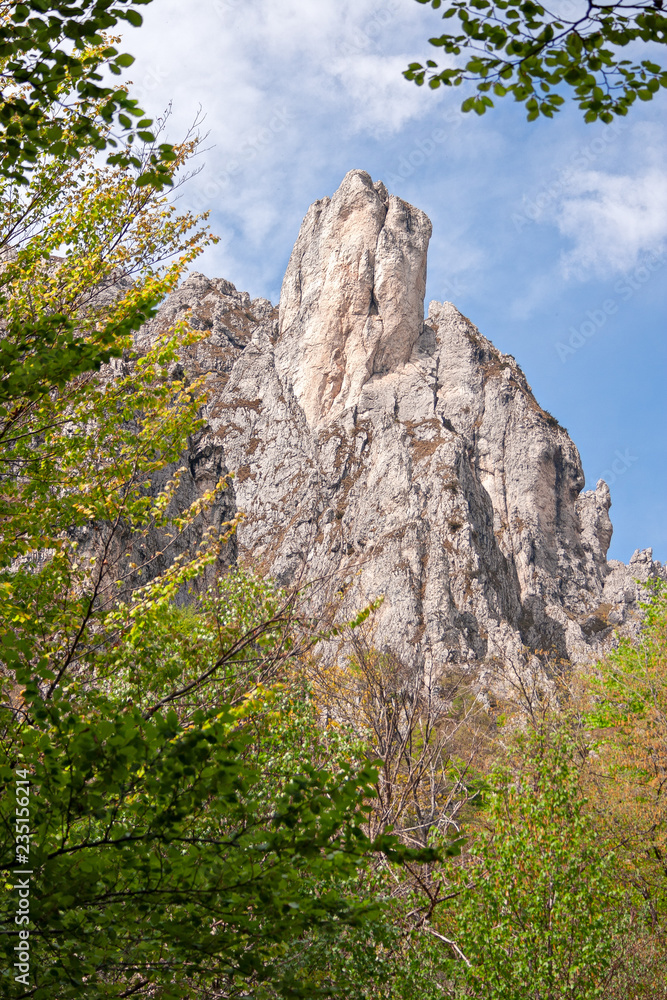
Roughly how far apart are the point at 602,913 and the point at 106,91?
1011 centimetres

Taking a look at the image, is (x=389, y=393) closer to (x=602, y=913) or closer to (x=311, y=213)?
(x=311, y=213)

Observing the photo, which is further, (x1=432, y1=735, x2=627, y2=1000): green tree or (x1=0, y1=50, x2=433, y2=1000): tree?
(x1=432, y1=735, x2=627, y2=1000): green tree

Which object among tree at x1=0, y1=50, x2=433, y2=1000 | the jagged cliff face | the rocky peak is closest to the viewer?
tree at x1=0, y1=50, x2=433, y2=1000

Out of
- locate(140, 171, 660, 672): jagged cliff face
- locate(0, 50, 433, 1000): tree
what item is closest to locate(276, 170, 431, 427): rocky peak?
locate(140, 171, 660, 672): jagged cliff face

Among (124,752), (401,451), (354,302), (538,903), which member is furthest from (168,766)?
(354,302)

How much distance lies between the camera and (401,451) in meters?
77.8

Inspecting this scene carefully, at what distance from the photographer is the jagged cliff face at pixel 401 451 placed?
69.7 m

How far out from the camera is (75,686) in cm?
530

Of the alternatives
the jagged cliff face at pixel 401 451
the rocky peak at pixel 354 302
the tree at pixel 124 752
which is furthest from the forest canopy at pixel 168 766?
the rocky peak at pixel 354 302

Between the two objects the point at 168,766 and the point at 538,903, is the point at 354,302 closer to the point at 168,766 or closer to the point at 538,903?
the point at 538,903

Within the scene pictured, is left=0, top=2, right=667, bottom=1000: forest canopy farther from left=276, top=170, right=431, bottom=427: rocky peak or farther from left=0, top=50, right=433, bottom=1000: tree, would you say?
left=276, top=170, right=431, bottom=427: rocky peak

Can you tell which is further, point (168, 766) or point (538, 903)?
point (538, 903)

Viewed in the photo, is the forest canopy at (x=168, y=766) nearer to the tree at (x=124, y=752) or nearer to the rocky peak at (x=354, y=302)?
the tree at (x=124, y=752)

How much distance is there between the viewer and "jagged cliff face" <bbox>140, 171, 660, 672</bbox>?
6969 cm
